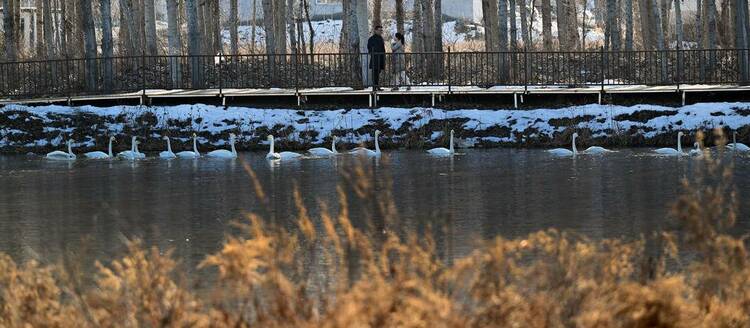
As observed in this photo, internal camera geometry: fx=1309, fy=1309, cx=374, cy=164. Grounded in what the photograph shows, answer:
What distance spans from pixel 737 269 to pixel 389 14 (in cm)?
7729

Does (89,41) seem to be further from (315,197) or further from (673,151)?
(315,197)

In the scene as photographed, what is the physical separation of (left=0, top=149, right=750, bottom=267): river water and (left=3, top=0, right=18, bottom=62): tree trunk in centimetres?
1287

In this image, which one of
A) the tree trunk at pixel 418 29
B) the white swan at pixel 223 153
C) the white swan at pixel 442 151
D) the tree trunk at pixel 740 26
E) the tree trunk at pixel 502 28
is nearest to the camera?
the white swan at pixel 442 151

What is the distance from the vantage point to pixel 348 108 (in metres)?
31.7

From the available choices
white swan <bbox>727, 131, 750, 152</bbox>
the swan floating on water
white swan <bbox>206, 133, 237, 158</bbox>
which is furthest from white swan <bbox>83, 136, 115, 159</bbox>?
white swan <bbox>727, 131, 750, 152</bbox>

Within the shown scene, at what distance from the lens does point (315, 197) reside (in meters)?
18.2

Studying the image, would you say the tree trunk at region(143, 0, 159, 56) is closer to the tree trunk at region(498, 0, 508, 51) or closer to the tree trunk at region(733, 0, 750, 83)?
the tree trunk at region(498, 0, 508, 51)

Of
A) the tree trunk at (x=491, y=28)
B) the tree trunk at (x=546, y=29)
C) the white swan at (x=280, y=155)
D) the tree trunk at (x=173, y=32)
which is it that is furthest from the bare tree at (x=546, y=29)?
the white swan at (x=280, y=155)

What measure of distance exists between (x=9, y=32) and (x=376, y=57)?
12530mm

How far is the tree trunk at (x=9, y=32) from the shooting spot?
129 ft

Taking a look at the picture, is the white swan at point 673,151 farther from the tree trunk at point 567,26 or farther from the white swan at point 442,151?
the tree trunk at point 567,26

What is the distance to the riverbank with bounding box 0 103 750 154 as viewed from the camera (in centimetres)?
2928

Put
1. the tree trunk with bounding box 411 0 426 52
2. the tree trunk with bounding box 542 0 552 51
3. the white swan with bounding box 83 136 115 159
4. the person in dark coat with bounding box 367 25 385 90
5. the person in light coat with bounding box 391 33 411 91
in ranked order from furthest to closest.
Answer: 1. the tree trunk with bounding box 411 0 426 52
2. the tree trunk with bounding box 542 0 552 51
3. the person in light coat with bounding box 391 33 411 91
4. the person in dark coat with bounding box 367 25 385 90
5. the white swan with bounding box 83 136 115 159

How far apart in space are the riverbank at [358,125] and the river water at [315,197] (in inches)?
93.4
